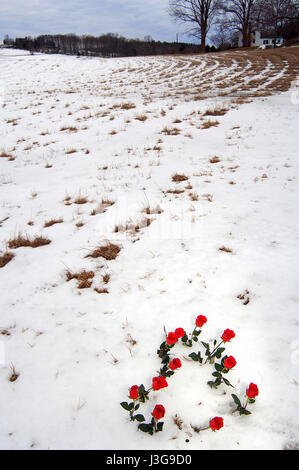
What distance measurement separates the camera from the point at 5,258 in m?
3.25

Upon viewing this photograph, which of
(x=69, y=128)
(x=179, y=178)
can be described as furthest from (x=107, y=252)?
(x=69, y=128)

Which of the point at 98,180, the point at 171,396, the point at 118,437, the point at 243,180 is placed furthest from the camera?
the point at 98,180

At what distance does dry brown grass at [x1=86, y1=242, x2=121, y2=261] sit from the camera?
3.11m

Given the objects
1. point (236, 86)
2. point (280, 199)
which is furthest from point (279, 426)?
point (236, 86)

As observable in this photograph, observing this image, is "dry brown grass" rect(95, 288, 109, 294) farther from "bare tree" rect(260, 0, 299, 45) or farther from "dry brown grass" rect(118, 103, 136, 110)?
"bare tree" rect(260, 0, 299, 45)

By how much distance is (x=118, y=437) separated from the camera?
1.62 m

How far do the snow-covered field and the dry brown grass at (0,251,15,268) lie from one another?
52 mm

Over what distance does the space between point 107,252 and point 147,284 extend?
76cm

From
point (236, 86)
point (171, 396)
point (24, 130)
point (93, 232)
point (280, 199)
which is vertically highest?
point (236, 86)
